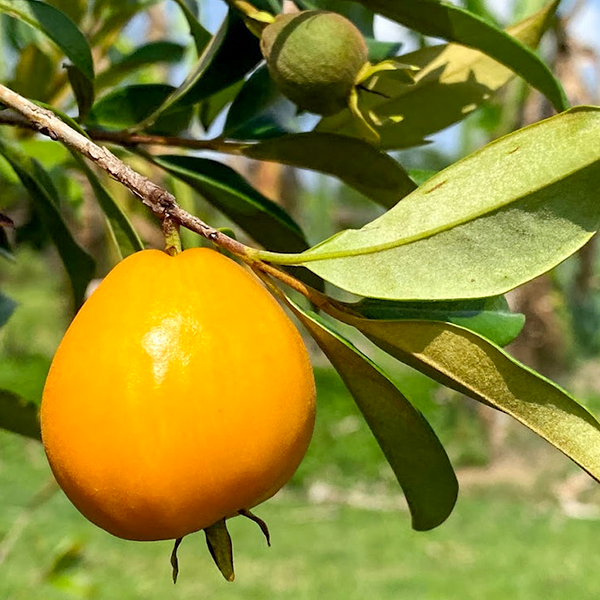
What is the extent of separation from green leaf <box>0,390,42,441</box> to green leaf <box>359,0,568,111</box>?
0.45m

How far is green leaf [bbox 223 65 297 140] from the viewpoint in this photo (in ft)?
2.46

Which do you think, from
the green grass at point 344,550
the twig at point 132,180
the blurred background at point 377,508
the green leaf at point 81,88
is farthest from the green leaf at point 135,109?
the green grass at point 344,550

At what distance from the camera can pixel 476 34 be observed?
1.94 ft

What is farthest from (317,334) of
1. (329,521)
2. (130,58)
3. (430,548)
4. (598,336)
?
(598,336)

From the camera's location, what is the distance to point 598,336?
34.2ft

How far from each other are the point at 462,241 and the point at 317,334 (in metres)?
0.10

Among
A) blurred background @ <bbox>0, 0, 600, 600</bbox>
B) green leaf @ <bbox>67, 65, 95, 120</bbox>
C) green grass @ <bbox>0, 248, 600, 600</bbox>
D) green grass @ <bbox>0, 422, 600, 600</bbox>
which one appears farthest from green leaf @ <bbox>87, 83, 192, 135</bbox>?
green grass @ <bbox>0, 422, 600, 600</bbox>

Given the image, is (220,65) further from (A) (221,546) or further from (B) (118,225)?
(A) (221,546)

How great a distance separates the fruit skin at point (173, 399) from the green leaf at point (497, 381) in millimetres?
61

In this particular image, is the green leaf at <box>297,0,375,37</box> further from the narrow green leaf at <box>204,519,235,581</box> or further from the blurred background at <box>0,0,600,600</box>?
the blurred background at <box>0,0,600,600</box>

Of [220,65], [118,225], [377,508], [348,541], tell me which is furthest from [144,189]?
[377,508]

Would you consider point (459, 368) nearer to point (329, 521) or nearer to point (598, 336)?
point (329, 521)

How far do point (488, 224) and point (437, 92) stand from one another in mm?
252

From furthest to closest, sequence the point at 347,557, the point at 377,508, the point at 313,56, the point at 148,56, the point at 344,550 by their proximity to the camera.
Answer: the point at 377,508 → the point at 344,550 → the point at 347,557 → the point at 148,56 → the point at 313,56
